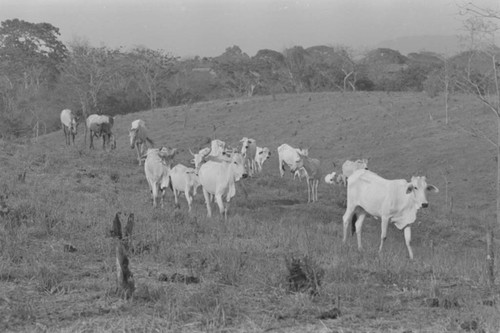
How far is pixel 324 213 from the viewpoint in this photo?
1634cm

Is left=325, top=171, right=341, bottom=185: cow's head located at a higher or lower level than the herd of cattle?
lower

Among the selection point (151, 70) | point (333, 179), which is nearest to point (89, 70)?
point (151, 70)

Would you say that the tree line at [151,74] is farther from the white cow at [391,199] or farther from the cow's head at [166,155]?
the white cow at [391,199]

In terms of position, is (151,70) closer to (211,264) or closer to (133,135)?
(133,135)

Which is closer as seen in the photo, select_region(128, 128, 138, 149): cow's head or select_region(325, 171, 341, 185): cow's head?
select_region(128, 128, 138, 149): cow's head

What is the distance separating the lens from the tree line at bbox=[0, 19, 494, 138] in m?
54.6

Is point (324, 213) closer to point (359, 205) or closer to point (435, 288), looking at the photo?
point (359, 205)

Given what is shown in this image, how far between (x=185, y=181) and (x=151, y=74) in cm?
4658

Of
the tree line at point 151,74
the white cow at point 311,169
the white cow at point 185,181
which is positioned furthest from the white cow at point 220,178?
the tree line at point 151,74

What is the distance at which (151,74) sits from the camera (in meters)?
59.8

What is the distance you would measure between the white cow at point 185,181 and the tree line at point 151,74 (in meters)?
39.0

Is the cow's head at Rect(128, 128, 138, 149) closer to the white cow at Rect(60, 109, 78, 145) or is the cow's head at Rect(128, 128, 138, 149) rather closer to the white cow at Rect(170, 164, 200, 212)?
the white cow at Rect(60, 109, 78, 145)

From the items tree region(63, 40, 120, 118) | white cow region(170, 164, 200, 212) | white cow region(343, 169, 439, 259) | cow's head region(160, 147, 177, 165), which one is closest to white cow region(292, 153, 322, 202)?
cow's head region(160, 147, 177, 165)

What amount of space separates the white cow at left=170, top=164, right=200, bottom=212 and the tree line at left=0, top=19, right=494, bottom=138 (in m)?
39.0
